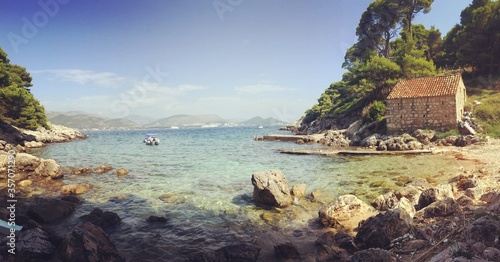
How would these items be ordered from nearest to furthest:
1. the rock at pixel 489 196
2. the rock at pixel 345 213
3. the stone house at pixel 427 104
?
1. the rock at pixel 489 196
2. the rock at pixel 345 213
3. the stone house at pixel 427 104

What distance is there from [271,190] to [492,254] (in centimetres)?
878

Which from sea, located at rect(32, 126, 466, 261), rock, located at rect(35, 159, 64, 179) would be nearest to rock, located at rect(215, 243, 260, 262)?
sea, located at rect(32, 126, 466, 261)

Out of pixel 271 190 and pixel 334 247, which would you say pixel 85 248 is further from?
pixel 271 190

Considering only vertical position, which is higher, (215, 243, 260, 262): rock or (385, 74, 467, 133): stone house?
(385, 74, 467, 133): stone house

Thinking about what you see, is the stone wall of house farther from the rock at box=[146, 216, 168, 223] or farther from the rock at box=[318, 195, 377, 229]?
the rock at box=[146, 216, 168, 223]

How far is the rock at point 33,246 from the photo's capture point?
7941mm

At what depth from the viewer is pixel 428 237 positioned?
771 centimetres

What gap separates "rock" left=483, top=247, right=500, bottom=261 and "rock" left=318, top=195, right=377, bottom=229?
5.18 meters

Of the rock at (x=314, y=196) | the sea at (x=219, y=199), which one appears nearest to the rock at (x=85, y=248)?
the sea at (x=219, y=199)

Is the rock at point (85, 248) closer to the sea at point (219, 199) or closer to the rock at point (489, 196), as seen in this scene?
the sea at point (219, 199)

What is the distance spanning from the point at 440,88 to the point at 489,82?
1621 cm

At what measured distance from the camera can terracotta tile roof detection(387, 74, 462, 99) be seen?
32.3 metres

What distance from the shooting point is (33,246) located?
8188 mm

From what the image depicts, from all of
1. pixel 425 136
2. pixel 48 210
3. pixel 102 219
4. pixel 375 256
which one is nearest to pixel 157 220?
pixel 102 219
